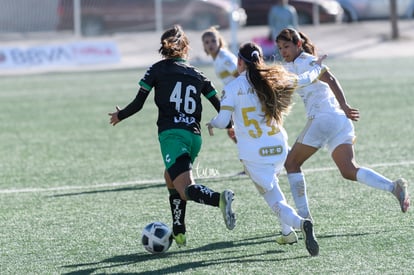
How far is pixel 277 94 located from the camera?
22.0ft

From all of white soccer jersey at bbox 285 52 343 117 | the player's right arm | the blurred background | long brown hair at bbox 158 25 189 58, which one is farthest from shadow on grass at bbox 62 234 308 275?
the blurred background

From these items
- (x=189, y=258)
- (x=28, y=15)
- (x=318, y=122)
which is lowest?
(x=28, y=15)

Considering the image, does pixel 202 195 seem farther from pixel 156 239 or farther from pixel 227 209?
pixel 156 239

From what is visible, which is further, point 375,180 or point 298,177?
point 298,177

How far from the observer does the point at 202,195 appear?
6664mm

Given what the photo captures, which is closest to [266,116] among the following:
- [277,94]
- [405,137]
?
[277,94]

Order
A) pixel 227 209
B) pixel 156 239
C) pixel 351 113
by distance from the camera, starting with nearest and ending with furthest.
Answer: pixel 227 209
pixel 156 239
pixel 351 113

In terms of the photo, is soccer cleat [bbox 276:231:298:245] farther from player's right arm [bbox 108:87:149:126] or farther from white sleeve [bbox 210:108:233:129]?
player's right arm [bbox 108:87:149:126]

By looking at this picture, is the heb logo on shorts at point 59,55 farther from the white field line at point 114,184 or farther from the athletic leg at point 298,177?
the athletic leg at point 298,177

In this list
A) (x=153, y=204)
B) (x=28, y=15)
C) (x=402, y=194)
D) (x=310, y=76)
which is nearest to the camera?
(x=310, y=76)

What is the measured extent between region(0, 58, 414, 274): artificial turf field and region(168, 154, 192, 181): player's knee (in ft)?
1.02

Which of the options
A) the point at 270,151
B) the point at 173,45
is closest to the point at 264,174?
the point at 270,151

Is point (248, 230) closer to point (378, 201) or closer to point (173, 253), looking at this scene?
point (173, 253)

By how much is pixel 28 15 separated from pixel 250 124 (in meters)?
25.4
